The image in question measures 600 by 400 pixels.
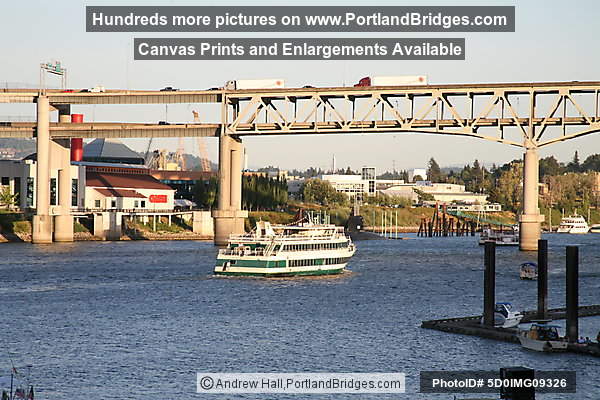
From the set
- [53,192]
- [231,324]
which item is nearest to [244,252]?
[231,324]

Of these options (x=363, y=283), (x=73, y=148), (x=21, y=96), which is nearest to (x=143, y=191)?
(x=73, y=148)

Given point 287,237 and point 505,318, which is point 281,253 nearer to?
point 287,237

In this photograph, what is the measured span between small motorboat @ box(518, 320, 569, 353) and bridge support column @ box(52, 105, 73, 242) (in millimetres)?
114263

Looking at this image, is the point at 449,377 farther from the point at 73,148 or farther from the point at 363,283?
the point at 73,148

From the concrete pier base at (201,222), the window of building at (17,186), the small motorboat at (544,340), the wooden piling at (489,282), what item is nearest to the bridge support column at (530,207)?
the concrete pier base at (201,222)

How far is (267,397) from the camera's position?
167ft

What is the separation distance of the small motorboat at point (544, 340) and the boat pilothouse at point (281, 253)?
146ft

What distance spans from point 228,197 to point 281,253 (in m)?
51.6

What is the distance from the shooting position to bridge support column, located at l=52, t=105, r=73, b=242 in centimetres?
16612

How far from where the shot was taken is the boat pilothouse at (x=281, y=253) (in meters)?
104

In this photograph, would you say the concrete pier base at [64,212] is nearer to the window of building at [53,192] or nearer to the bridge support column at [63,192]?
the bridge support column at [63,192]

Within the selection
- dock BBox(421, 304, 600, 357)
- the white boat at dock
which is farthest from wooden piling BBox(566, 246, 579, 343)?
the white boat at dock

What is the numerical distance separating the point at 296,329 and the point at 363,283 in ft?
110

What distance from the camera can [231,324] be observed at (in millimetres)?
72812
